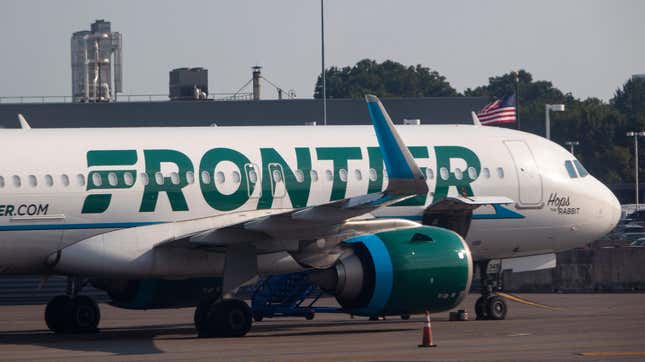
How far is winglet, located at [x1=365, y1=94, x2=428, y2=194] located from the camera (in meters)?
21.2

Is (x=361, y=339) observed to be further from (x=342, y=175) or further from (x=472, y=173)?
(x=472, y=173)

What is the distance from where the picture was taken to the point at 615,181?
117 meters

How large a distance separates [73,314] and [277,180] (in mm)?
5503

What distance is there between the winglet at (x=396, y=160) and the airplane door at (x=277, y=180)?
416 centimetres

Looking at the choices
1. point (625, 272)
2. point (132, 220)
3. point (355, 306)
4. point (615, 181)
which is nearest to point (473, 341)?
point (355, 306)

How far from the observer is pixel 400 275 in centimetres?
2291

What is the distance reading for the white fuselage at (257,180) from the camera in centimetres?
2445

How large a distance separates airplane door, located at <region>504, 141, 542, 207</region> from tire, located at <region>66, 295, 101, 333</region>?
9.69 metres

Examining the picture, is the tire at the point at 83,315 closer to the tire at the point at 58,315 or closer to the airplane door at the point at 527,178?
the tire at the point at 58,315

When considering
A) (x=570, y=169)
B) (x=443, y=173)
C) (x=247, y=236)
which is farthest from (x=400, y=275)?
(x=570, y=169)

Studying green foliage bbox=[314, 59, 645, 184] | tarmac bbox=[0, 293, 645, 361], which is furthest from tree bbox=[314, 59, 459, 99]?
tarmac bbox=[0, 293, 645, 361]

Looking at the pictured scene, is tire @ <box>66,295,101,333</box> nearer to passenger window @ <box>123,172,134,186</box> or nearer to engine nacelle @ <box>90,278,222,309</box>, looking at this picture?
engine nacelle @ <box>90,278,222,309</box>

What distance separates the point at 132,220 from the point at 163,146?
1806mm

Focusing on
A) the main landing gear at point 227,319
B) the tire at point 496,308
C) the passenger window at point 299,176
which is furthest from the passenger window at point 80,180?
the tire at point 496,308
